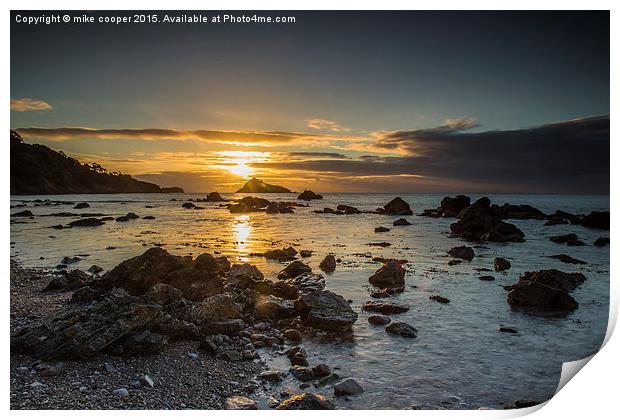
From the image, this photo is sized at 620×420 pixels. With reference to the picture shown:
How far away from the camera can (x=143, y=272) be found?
34.2 feet

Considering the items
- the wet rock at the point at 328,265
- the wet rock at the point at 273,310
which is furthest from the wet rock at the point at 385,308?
the wet rock at the point at 328,265

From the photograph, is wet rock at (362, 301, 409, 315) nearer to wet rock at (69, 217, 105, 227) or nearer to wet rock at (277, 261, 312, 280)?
wet rock at (277, 261, 312, 280)

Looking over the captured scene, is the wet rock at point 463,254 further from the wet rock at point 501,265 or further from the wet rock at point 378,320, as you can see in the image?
the wet rock at point 378,320

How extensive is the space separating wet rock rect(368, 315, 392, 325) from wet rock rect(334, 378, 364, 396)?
294 centimetres

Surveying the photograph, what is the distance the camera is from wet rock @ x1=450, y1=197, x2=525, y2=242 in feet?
87.8

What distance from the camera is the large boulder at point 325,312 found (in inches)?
349

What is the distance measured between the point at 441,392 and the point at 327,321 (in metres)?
2.86

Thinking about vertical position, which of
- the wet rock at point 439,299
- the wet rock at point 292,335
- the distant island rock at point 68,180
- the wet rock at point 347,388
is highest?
the distant island rock at point 68,180

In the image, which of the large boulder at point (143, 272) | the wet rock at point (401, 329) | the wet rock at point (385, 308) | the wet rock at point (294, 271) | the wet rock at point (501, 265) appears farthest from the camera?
the wet rock at point (501, 265)

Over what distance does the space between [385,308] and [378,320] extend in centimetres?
98

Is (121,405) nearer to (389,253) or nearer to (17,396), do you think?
(17,396)

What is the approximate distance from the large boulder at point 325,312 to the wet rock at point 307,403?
2.67 m

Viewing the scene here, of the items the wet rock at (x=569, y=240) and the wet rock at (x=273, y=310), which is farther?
the wet rock at (x=569, y=240)
